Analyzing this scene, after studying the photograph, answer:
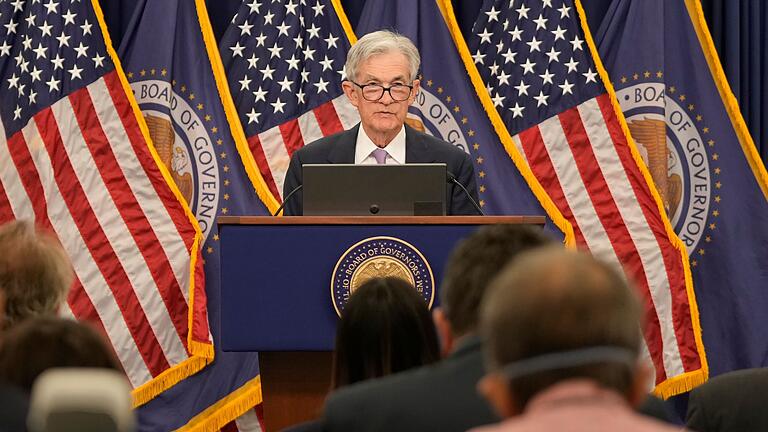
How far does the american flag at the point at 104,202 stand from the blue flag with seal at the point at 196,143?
0.15 m

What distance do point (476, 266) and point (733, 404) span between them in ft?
Answer: 3.76

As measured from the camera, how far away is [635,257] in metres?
6.84

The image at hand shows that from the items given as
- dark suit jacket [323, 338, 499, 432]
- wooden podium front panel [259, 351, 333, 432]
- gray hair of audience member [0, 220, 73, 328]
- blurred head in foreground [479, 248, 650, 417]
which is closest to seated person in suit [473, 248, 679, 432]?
blurred head in foreground [479, 248, 650, 417]

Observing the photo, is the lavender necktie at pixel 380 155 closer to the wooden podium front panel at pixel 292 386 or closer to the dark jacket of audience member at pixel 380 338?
the wooden podium front panel at pixel 292 386

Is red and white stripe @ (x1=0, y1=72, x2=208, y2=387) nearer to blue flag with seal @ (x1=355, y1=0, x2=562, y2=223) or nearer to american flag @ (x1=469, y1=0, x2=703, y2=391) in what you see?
blue flag with seal @ (x1=355, y1=0, x2=562, y2=223)

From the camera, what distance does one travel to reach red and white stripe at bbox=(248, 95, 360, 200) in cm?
689

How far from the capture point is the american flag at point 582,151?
681 cm

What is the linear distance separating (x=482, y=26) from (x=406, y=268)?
3330 millimetres

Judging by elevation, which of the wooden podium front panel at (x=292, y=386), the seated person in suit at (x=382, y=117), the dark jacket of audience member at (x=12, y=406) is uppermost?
the seated person in suit at (x=382, y=117)

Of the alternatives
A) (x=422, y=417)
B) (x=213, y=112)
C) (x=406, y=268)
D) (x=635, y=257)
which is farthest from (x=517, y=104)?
(x=422, y=417)

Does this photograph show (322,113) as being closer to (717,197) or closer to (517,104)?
(517,104)

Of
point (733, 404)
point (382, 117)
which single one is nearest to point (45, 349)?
point (733, 404)

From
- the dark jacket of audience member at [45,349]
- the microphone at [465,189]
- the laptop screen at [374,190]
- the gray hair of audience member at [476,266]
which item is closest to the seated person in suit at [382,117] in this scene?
the microphone at [465,189]

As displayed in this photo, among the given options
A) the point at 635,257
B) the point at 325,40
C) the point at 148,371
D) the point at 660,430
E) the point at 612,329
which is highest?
the point at 325,40
